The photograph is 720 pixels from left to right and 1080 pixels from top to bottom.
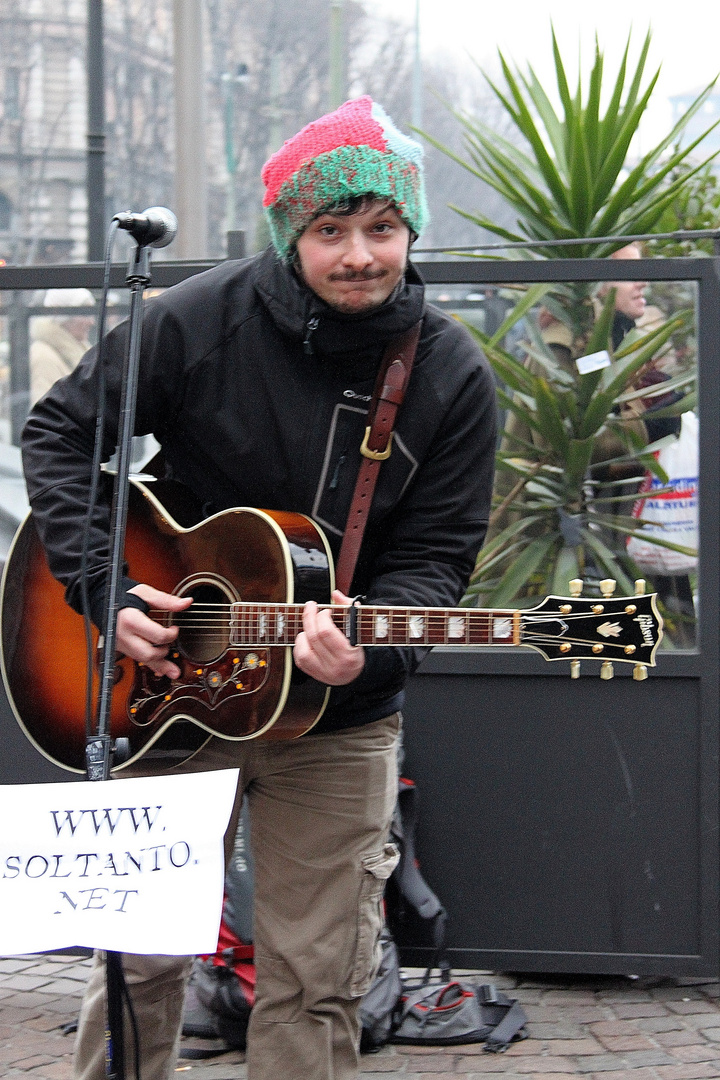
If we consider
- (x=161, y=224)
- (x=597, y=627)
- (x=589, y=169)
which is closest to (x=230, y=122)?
(x=589, y=169)

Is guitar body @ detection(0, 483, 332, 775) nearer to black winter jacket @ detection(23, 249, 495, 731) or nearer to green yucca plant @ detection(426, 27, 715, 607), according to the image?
black winter jacket @ detection(23, 249, 495, 731)

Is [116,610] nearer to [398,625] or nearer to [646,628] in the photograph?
[398,625]

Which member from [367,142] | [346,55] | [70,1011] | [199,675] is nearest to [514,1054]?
[70,1011]

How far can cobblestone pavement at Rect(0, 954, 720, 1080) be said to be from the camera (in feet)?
10.4

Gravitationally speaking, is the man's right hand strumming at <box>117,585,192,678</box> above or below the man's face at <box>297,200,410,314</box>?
below

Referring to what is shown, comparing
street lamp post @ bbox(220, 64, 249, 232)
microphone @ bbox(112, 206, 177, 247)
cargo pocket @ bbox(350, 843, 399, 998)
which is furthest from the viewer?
street lamp post @ bbox(220, 64, 249, 232)

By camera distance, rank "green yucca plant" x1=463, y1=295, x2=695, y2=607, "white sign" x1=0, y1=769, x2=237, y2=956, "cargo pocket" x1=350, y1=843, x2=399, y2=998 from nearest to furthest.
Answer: "white sign" x1=0, y1=769, x2=237, y2=956
"cargo pocket" x1=350, y1=843, x2=399, y2=998
"green yucca plant" x1=463, y1=295, x2=695, y2=607

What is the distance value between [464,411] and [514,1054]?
1.80 meters

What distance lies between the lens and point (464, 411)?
245 centimetres

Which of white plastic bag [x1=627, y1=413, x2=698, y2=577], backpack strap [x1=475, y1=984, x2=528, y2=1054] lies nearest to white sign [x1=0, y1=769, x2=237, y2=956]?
backpack strap [x1=475, y1=984, x2=528, y2=1054]

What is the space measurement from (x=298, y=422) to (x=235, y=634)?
42 centimetres

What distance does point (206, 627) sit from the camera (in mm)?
2373

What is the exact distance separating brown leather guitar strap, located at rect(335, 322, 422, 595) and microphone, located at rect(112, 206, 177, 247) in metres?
0.48

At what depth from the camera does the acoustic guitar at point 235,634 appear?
2.23 metres
